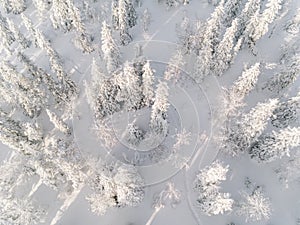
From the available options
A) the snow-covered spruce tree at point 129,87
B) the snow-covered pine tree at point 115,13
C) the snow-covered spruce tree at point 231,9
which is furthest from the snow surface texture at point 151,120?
the snow-covered spruce tree at point 231,9

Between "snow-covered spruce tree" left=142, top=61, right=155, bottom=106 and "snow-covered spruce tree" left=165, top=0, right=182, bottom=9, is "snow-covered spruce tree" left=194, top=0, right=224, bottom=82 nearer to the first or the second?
"snow-covered spruce tree" left=142, top=61, right=155, bottom=106

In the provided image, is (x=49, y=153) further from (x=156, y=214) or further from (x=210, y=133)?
(x=210, y=133)

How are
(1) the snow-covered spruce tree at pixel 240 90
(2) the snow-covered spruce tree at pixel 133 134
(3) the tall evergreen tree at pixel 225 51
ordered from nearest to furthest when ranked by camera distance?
(3) the tall evergreen tree at pixel 225 51 < (1) the snow-covered spruce tree at pixel 240 90 < (2) the snow-covered spruce tree at pixel 133 134

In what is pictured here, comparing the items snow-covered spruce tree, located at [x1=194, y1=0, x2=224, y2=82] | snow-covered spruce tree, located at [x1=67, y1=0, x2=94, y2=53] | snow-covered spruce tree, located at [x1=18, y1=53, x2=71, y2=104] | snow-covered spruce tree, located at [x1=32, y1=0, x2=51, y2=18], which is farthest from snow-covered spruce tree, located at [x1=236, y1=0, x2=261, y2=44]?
snow-covered spruce tree, located at [x1=32, y1=0, x2=51, y2=18]

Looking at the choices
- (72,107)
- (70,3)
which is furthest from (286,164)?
(70,3)

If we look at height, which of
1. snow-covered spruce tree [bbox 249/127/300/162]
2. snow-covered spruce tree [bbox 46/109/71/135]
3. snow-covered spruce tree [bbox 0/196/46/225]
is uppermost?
Result: snow-covered spruce tree [bbox 249/127/300/162]

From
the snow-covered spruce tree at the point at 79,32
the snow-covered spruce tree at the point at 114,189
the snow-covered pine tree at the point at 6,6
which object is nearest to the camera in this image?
the snow-covered spruce tree at the point at 114,189

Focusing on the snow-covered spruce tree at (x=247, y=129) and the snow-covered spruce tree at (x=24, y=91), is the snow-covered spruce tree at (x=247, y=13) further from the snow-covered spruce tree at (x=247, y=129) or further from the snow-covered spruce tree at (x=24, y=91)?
the snow-covered spruce tree at (x=24, y=91)
